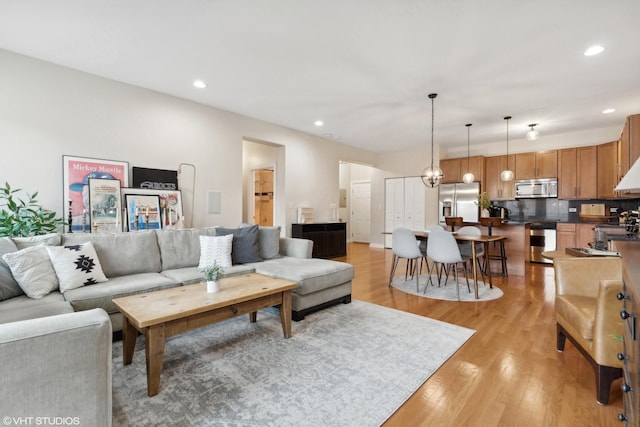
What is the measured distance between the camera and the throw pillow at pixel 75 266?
2400 millimetres

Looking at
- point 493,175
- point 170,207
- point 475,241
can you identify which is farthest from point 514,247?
point 170,207

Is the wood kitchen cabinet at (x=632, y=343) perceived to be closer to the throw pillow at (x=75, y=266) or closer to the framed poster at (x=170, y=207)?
the throw pillow at (x=75, y=266)

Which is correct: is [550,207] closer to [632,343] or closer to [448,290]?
[448,290]

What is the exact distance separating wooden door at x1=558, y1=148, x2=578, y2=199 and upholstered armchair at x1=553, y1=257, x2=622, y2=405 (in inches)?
186

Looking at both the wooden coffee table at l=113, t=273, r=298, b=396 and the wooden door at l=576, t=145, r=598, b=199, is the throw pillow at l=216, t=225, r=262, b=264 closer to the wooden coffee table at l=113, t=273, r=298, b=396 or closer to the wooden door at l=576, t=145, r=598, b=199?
the wooden coffee table at l=113, t=273, r=298, b=396

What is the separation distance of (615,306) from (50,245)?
419 cm

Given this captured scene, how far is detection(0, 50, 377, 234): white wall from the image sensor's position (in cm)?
315

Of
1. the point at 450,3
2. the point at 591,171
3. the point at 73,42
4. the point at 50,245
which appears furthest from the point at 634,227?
the point at 73,42

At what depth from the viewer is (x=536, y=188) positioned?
6.23 meters

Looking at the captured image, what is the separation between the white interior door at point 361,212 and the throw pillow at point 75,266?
7643 millimetres

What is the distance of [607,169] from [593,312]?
5373 mm

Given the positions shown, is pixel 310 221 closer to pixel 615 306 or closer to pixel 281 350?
pixel 281 350

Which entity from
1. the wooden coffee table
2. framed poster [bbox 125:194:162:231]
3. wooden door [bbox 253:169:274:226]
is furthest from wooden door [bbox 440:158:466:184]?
framed poster [bbox 125:194:162:231]

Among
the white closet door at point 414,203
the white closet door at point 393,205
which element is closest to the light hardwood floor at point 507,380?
the white closet door at point 414,203
